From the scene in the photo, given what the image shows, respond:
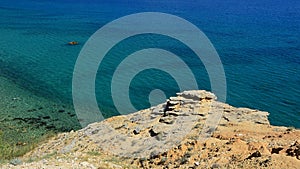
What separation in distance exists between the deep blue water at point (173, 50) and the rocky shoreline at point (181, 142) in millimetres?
12015

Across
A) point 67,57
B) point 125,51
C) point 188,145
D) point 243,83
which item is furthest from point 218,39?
point 188,145

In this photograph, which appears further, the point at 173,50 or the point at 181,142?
the point at 173,50

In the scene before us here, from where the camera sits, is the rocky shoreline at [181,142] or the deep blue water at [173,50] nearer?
the rocky shoreline at [181,142]

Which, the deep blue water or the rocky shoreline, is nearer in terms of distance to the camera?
the rocky shoreline

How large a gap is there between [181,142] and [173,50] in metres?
45.1

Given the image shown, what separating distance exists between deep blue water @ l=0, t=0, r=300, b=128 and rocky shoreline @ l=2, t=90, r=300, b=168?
12.0 meters

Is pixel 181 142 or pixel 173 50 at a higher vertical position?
pixel 173 50

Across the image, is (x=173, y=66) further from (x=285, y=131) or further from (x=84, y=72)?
(x=285, y=131)

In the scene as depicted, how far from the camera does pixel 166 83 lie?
47.7 metres

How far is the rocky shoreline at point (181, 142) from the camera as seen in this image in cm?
1725

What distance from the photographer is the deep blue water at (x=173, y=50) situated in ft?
141

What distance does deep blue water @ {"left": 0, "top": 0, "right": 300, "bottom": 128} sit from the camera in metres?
43.0

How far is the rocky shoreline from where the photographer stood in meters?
17.2

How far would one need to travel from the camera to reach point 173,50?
2557 inches
